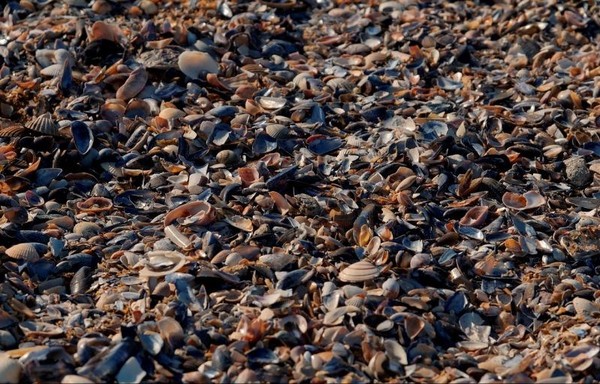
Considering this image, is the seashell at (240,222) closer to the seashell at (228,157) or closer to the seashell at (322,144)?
the seashell at (228,157)

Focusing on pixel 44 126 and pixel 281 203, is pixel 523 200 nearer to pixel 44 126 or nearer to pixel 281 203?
pixel 281 203

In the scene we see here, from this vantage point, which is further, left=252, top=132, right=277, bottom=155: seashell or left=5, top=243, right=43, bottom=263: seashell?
left=252, top=132, right=277, bottom=155: seashell

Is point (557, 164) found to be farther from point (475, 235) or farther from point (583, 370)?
point (583, 370)

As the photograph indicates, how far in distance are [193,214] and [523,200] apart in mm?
1106

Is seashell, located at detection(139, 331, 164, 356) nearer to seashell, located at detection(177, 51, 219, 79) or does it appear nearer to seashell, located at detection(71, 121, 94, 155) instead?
seashell, located at detection(71, 121, 94, 155)

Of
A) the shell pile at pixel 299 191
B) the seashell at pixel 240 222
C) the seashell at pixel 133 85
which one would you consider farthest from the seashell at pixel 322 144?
the seashell at pixel 133 85

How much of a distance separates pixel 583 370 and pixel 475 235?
662 millimetres

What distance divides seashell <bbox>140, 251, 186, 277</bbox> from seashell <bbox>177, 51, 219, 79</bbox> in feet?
3.81

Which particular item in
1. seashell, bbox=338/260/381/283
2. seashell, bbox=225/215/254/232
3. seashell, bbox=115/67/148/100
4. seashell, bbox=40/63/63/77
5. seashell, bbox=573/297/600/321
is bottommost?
seashell, bbox=573/297/600/321

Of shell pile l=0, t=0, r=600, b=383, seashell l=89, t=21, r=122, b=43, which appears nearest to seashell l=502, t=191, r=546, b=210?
shell pile l=0, t=0, r=600, b=383

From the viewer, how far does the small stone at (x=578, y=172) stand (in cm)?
322

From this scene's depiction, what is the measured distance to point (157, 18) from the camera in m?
4.19

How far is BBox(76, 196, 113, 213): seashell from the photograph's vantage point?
9.89ft

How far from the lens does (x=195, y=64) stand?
12.1ft
